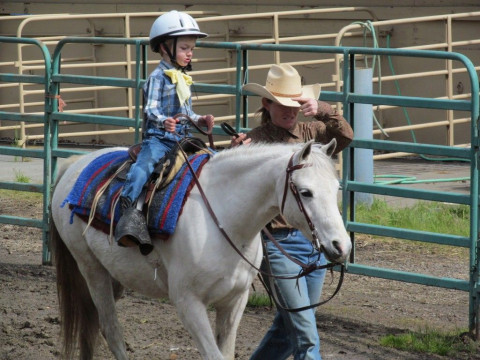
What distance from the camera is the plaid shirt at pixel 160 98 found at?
16.1ft

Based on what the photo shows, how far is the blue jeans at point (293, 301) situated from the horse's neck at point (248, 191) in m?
0.28

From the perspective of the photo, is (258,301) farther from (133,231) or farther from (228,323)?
(133,231)

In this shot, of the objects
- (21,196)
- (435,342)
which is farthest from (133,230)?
(21,196)

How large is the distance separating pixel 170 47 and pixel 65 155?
3.22m

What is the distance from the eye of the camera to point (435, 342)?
5.96m

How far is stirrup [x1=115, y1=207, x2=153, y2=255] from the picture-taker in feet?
15.5

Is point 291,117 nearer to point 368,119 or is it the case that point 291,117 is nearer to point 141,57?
point 141,57

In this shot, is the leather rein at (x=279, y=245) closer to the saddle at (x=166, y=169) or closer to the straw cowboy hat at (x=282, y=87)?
the saddle at (x=166, y=169)

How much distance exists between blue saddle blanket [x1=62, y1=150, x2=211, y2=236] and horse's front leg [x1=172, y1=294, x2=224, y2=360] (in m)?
0.35

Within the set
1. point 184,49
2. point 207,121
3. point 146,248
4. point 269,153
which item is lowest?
point 146,248

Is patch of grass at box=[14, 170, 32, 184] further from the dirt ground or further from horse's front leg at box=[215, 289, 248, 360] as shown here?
horse's front leg at box=[215, 289, 248, 360]

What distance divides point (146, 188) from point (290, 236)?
2.44 feet

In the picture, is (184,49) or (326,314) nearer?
(184,49)

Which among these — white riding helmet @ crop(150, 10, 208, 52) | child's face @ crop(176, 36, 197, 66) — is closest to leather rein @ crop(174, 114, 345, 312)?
child's face @ crop(176, 36, 197, 66)
